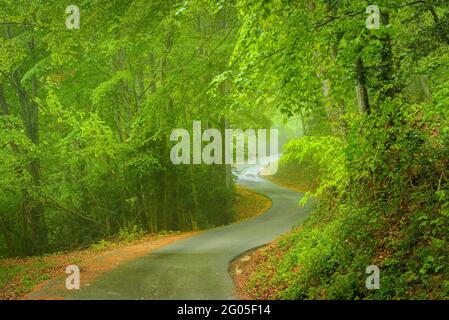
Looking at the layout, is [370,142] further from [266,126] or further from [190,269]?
[266,126]

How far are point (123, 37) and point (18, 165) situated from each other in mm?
7557

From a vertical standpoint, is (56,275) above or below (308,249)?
below

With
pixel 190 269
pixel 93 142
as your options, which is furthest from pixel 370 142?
pixel 93 142

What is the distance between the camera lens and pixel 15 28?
21.8 meters

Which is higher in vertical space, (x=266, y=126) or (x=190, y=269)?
(x=266, y=126)

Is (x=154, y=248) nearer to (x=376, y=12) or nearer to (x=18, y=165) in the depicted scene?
(x=18, y=165)

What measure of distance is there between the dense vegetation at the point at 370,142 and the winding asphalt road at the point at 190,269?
5.00 feet

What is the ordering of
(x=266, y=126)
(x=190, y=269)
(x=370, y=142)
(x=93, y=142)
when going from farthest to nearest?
(x=266, y=126) < (x=93, y=142) < (x=190, y=269) < (x=370, y=142)

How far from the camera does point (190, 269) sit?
1252cm

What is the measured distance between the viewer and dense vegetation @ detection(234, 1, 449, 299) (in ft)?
23.3

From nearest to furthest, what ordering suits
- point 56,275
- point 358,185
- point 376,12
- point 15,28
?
point 376,12 < point 358,185 < point 56,275 < point 15,28

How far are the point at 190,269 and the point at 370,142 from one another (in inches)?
258

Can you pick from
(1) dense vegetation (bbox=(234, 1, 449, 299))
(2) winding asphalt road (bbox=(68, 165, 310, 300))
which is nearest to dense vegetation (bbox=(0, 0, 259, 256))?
(2) winding asphalt road (bbox=(68, 165, 310, 300))
